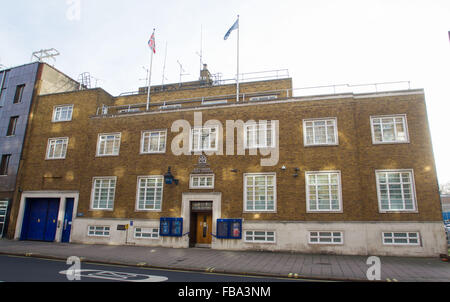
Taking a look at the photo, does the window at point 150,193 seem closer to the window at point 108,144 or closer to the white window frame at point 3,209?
the window at point 108,144

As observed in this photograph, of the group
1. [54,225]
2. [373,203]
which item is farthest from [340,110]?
[54,225]

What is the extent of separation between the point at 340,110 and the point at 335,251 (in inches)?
325

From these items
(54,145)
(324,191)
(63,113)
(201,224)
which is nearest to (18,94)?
(63,113)

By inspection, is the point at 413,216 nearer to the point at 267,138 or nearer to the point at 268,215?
the point at 268,215

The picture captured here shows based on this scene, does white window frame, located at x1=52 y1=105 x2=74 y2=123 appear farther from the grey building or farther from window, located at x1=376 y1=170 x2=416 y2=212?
window, located at x1=376 y1=170 x2=416 y2=212

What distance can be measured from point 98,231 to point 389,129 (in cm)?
1998

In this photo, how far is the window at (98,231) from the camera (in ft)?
63.1

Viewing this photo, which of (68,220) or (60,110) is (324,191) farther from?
(60,110)

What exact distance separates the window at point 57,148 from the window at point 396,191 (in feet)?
74.5

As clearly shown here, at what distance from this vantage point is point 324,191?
16.4m

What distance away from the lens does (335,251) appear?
50.2 ft

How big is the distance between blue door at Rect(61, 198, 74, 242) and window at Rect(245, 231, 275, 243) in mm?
13472

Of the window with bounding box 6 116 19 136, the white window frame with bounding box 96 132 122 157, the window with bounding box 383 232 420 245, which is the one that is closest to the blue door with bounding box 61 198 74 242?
the white window frame with bounding box 96 132 122 157

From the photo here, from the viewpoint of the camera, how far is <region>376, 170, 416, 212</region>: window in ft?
50.5
